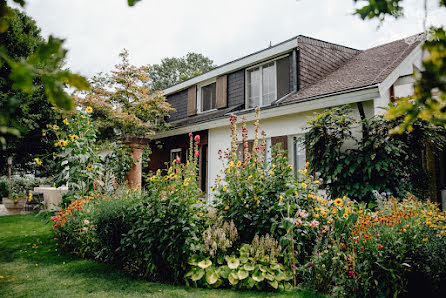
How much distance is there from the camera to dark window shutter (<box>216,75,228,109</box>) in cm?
1195

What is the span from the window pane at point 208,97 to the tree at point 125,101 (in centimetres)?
159

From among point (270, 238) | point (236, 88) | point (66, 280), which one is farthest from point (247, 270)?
point (236, 88)

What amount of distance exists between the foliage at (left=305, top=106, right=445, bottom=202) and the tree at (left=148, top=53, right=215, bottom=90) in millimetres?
32412

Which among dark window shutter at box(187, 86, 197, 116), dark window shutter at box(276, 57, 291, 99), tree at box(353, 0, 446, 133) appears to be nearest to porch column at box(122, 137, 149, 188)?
dark window shutter at box(276, 57, 291, 99)

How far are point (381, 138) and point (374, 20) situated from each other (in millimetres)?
5520

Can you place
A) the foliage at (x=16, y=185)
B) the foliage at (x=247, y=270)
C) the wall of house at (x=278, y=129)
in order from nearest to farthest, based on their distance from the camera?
the foliage at (x=247, y=270), the wall of house at (x=278, y=129), the foliage at (x=16, y=185)

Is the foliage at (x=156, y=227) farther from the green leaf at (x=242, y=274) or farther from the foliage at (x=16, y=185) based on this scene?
the foliage at (x=16, y=185)

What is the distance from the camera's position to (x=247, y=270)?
132 inches

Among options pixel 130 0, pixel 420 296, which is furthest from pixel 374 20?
pixel 420 296

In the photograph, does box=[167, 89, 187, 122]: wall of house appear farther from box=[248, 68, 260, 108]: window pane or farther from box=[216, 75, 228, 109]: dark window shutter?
box=[248, 68, 260, 108]: window pane

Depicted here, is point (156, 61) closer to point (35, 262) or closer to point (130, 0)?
point (35, 262)

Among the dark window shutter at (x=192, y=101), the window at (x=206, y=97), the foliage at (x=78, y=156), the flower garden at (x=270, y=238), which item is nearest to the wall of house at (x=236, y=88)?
the window at (x=206, y=97)

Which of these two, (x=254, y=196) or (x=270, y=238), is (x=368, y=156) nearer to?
(x=254, y=196)

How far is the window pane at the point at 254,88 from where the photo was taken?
1098 cm
